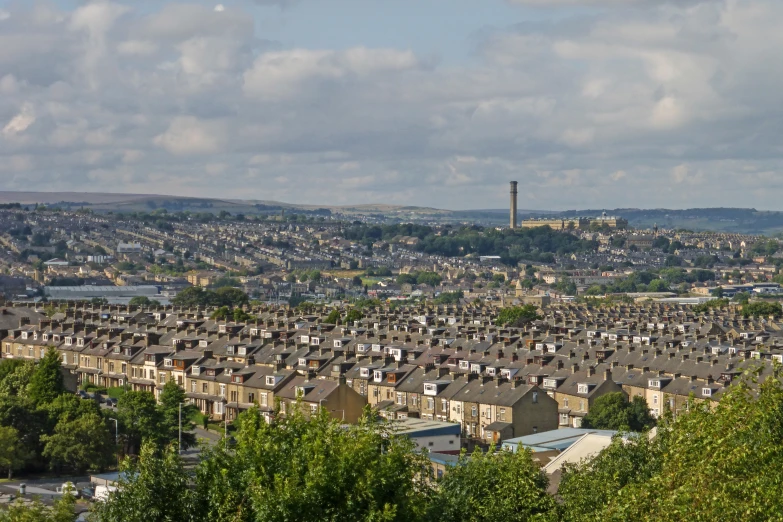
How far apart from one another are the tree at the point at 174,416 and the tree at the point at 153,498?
24.9 m

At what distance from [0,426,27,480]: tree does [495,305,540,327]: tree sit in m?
54.9

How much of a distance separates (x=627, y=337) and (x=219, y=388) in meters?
27.5

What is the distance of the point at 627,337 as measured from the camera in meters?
82.6

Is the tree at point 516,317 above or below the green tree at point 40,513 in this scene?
below

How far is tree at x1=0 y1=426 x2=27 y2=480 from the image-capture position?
4547cm

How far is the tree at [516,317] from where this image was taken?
325 ft

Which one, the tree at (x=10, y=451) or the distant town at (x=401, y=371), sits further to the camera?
the distant town at (x=401, y=371)

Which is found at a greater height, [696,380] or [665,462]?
[665,462]

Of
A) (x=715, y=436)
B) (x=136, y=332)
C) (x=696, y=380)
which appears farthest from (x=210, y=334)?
(x=715, y=436)

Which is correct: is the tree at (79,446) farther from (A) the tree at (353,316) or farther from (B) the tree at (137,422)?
(A) the tree at (353,316)

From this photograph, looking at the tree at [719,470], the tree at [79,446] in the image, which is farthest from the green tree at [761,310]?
the tree at [719,470]

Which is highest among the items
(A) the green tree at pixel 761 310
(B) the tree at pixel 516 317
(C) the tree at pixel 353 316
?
(C) the tree at pixel 353 316

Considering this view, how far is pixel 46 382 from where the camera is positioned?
179 feet

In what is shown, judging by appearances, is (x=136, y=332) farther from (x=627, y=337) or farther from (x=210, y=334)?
(x=627, y=337)
